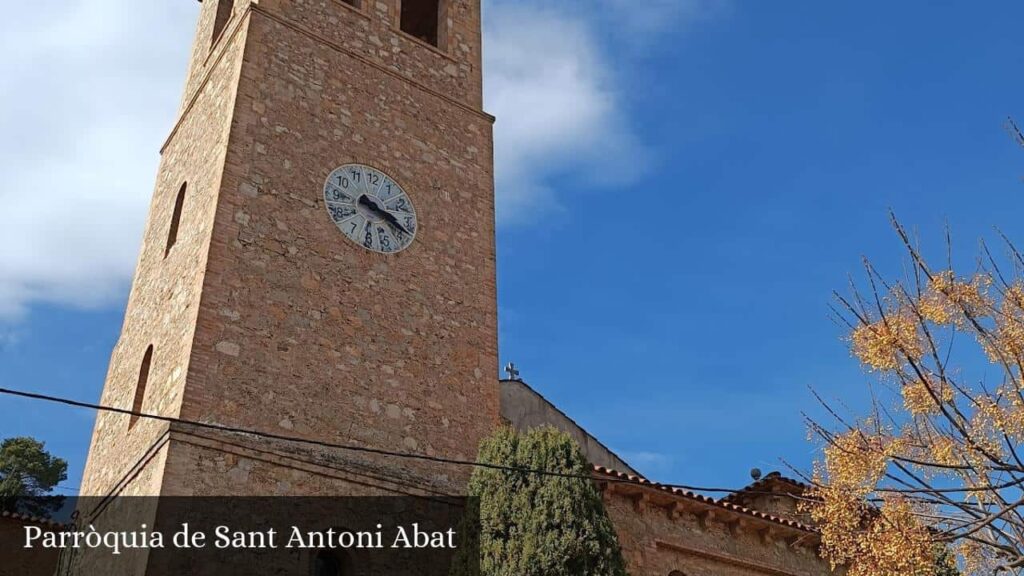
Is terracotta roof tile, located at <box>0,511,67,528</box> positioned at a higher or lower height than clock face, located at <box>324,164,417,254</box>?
lower

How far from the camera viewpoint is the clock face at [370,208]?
1423 centimetres

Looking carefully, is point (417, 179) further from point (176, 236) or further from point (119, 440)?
point (119, 440)

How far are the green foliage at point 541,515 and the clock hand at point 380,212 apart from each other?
3.76 metres

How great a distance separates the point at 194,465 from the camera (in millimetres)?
11305

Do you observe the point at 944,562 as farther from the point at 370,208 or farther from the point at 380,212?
the point at 370,208

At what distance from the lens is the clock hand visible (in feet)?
48.0

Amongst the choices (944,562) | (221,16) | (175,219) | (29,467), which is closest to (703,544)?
(944,562)

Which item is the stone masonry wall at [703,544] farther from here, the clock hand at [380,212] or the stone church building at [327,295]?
the clock hand at [380,212]

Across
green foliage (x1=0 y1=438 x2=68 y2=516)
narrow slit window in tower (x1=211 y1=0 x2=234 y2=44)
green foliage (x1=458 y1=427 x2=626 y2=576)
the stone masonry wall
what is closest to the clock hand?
green foliage (x1=458 y1=427 x2=626 y2=576)

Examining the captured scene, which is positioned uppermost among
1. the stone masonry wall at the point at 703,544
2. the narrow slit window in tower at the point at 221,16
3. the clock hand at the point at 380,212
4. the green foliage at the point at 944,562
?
the narrow slit window in tower at the point at 221,16

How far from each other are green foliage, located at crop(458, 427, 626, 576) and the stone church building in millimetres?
972

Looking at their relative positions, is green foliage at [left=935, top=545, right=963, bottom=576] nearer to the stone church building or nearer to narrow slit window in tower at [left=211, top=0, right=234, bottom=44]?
the stone church building

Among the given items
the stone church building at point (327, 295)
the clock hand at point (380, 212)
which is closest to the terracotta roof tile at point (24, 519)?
the stone church building at point (327, 295)

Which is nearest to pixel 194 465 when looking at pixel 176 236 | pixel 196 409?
pixel 196 409
